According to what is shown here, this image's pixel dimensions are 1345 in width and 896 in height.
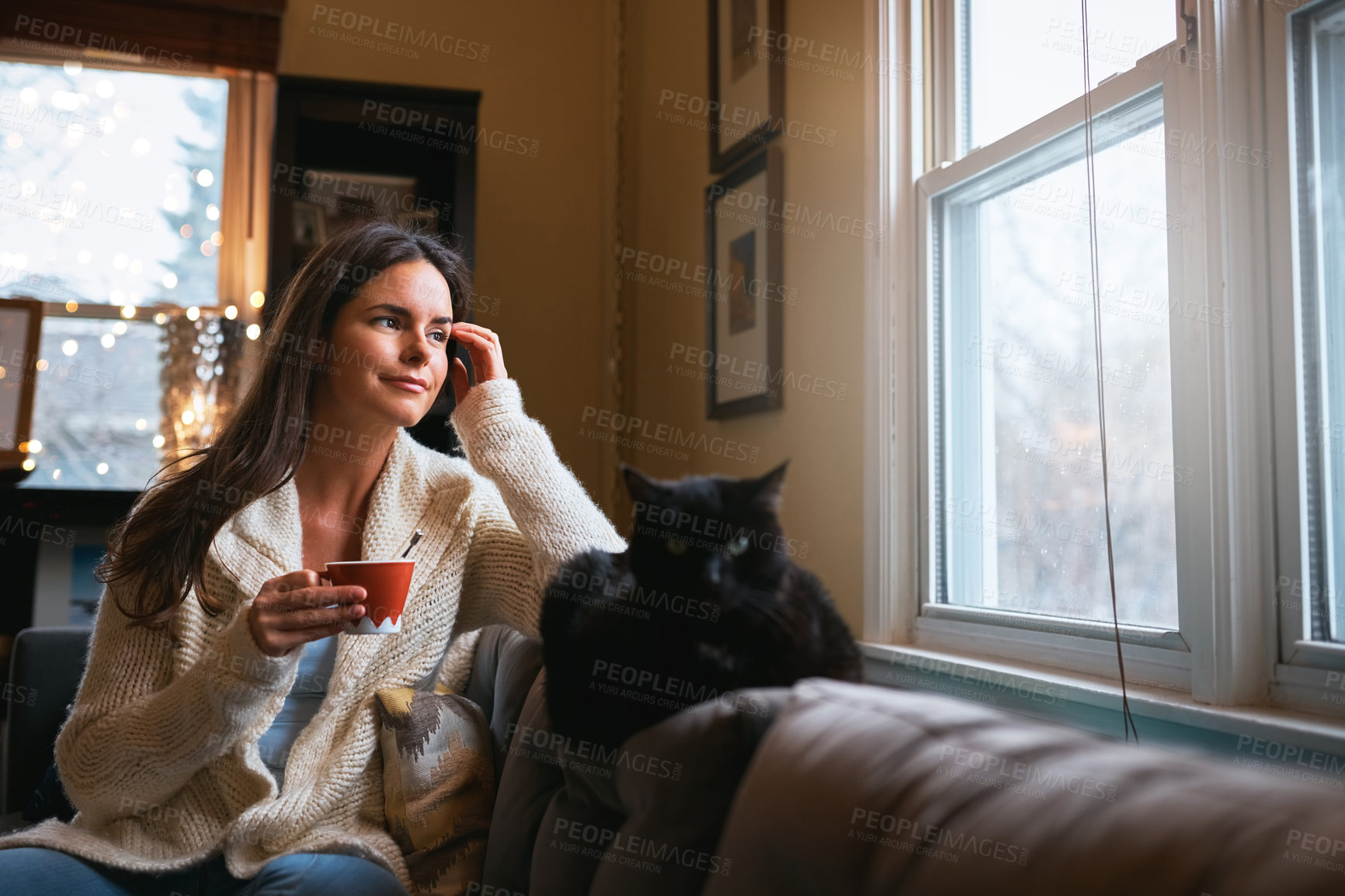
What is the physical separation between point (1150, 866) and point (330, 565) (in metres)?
0.82

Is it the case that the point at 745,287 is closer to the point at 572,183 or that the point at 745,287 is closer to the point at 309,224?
the point at 572,183

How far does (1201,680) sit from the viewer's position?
115cm

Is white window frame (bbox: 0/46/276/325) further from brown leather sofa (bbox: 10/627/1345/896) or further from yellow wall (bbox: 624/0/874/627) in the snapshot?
brown leather sofa (bbox: 10/627/1345/896)

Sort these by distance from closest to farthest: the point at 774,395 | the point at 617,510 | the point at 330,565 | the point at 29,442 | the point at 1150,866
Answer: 1. the point at 1150,866
2. the point at 330,565
3. the point at 774,395
4. the point at 29,442
5. the point at 617,510

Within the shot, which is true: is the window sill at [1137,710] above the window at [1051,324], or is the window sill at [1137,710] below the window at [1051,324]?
below

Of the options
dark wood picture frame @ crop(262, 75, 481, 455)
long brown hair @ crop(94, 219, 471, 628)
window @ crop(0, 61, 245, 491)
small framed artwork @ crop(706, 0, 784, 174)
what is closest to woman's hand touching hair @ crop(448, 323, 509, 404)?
long brown hair @ crop(94, 219, 471, 628)

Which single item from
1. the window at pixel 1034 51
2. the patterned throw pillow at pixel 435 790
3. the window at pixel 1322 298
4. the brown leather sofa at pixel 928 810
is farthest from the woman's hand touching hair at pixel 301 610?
the window at pixel 1034 51

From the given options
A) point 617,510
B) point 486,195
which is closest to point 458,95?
point 486,195

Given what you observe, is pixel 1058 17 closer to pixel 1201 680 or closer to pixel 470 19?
pixel 1201 680

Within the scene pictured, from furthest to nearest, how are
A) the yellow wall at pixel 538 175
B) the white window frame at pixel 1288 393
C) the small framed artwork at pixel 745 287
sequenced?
1. the yellow wall at pixel 538 175
2. the small framed artwork at pixel 745 287
3. the white window frame at pixel 1288 393

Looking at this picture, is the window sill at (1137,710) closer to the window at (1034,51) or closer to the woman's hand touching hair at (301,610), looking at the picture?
the woman's hand touching hair at (301,610)

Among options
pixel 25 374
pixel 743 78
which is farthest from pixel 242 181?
pixel 743 78

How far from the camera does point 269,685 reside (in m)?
1.08

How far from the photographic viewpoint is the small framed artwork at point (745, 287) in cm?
212
